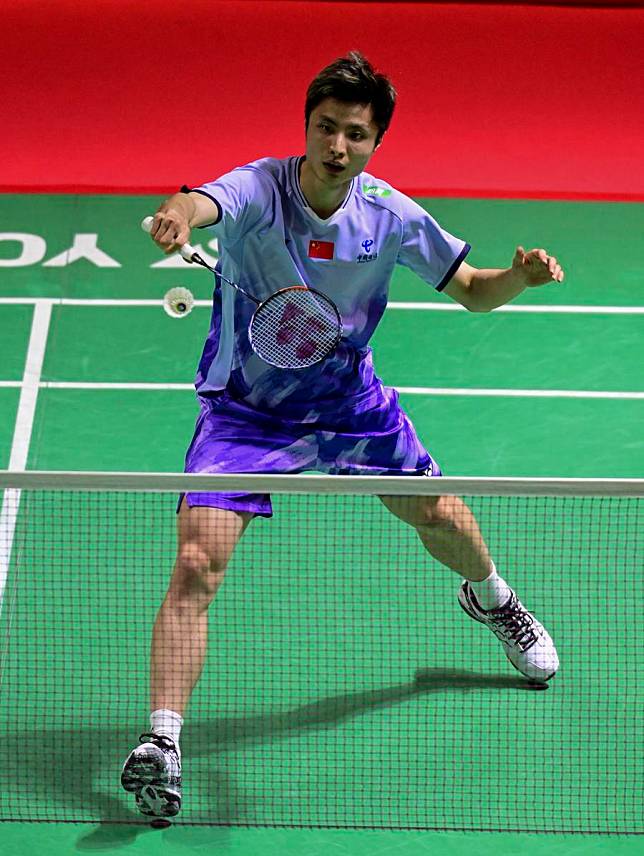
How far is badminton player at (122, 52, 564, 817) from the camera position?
4.48 metres

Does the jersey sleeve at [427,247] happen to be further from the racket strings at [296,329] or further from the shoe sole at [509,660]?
the shoe sole at [509,660]

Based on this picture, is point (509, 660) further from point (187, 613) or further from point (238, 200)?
point (238, 200)

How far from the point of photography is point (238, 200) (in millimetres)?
4594

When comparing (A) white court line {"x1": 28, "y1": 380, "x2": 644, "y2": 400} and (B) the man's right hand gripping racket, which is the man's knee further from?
(A) white court line {"x1": 28, "y1": 380, "x2": 644, "y2": 400}

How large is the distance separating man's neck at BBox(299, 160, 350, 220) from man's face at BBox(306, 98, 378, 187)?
8cm

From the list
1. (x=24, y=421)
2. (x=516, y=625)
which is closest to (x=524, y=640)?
(x=516, y=625)

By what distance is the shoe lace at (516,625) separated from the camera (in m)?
5.09

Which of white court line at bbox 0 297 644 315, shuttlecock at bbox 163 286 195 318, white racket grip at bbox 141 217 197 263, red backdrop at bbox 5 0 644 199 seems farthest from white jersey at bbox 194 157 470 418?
red backdrop at bbox 5 0 644 199

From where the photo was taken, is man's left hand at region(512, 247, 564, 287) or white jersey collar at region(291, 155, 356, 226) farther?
white jersey collar at region(291, 155, 356, 226)

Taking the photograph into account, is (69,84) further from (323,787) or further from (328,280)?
(323,787)

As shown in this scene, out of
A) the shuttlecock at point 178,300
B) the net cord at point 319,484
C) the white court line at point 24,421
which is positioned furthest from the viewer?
the white court line at point 24,421

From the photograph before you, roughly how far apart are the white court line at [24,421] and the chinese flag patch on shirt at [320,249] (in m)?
1.60

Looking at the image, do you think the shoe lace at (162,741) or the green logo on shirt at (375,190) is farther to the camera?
the green logo on shirt at (375,190)

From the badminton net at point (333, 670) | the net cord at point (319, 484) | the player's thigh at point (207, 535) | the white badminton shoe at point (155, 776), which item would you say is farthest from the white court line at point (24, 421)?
the net cord at point (319, 484)
